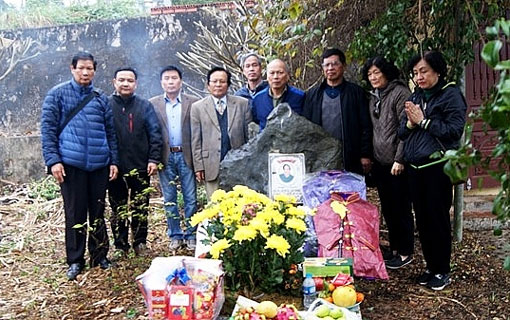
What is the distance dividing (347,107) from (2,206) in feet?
16.2

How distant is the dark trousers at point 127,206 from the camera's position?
4559mm

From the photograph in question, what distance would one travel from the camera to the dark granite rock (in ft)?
14.6

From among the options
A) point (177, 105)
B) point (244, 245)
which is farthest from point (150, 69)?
point (244, 245)

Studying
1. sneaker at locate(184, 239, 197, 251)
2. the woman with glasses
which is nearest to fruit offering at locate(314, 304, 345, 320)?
the woman with glasses

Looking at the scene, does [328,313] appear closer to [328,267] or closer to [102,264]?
[328,267]

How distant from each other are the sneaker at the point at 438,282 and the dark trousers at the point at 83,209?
2.65 meters

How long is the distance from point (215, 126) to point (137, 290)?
1.50m

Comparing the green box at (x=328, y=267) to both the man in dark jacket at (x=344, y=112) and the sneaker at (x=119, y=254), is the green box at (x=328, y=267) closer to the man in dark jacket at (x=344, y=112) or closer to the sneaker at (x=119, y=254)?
the man in dark jacket at (x=344, y=112)

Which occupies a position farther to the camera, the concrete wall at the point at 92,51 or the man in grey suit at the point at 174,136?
the concrete wall at the point at 92,51

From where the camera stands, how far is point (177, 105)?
4801mm

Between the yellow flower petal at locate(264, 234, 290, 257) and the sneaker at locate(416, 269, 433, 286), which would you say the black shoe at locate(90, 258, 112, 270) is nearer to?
the yellow flower petal at locate(264, 234, 290, 257)

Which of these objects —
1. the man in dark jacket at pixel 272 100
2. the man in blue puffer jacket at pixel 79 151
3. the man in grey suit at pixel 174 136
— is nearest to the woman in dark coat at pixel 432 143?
the man in dark jacket at pixel 272 100

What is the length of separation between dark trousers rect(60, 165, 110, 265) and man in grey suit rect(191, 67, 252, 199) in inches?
31.5

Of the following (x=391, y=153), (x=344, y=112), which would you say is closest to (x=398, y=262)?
(x=391, y=153)
